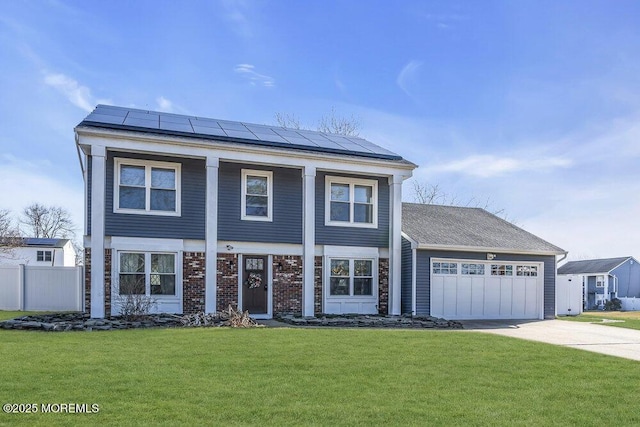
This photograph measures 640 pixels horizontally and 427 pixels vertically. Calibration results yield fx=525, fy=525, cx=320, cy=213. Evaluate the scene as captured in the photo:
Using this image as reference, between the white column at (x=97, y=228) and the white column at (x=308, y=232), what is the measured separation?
5973mm

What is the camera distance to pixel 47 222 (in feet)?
174

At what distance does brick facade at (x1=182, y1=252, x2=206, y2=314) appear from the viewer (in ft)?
52.1

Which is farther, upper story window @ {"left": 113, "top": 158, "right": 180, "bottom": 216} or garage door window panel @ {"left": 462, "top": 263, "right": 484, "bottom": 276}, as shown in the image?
garage door window panel @ {"left": 462, "top": 263, "right": 484, "bottom": 276}

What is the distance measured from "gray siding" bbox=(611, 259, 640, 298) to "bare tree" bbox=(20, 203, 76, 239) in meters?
52.5

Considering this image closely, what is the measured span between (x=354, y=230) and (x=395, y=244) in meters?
1.47

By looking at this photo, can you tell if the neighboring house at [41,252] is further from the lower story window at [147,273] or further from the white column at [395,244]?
the white column at [395,244]

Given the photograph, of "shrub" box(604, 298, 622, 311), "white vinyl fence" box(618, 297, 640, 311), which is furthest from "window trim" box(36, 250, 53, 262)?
"white vinyl fence" box(618, 297, 640, 311)

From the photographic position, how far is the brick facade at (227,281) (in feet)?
53.1

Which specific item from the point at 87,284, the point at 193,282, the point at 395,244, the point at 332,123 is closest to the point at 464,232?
the point at 395,244

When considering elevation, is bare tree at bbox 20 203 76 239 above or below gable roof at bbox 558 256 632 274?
above

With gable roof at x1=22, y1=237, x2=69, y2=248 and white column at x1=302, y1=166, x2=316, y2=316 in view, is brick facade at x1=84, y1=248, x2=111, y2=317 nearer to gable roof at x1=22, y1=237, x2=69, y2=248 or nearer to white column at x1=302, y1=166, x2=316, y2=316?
white column at x1=302, y1=166, x2=316, y2=316

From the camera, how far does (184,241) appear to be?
52.5 feet

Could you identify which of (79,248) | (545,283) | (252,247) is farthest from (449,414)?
(79,248)

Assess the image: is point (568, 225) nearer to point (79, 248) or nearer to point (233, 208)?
point (233, 208)
